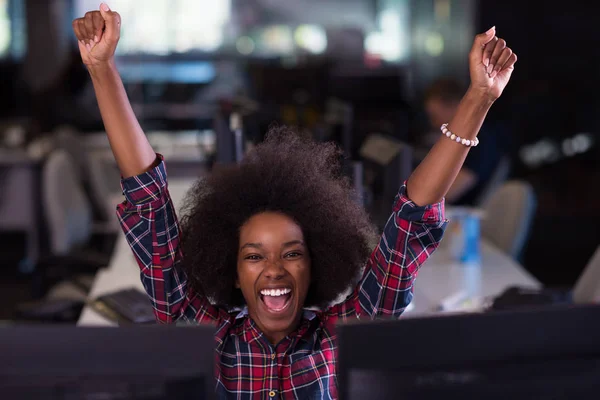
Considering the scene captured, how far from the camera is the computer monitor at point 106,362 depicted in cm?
99

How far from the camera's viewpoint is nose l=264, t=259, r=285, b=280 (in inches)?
56.6

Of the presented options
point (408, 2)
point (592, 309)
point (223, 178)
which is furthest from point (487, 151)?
point (408, 2)

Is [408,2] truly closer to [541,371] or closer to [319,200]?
[319,200]

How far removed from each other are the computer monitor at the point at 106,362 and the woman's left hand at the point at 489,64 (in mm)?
584

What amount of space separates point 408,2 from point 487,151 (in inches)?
155

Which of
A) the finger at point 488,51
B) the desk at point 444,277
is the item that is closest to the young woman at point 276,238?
the finger at point 488,51

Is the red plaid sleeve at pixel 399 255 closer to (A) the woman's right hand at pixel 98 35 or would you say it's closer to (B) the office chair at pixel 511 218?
(A) the woman's right hand at pixel 98 35

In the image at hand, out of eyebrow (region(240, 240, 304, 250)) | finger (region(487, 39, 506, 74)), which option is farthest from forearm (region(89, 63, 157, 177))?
finger (region(487, 39, 506, 74))

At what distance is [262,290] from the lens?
1444 millimetres

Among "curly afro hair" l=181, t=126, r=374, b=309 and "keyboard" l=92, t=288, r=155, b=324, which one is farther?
"keyboard" l=92, t=288, r=155, b=324

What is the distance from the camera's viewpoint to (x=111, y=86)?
133cm

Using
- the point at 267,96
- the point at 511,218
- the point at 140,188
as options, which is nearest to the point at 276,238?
the point at 140,188

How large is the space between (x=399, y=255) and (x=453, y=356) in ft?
1.28

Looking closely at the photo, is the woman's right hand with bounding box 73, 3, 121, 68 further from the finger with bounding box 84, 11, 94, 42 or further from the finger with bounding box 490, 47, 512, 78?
the finger with bounding box 490, 47, 512, 78
